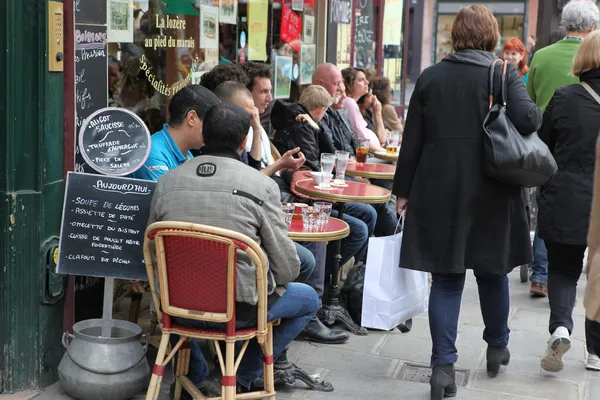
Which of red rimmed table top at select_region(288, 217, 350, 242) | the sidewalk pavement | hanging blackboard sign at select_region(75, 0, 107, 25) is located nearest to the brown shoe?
the sidewalk pavement

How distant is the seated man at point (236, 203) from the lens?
10.5ft

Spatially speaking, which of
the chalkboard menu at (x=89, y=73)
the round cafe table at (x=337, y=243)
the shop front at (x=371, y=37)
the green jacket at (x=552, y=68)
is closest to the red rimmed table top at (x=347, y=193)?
the round cafe table at (x=337, y=243)

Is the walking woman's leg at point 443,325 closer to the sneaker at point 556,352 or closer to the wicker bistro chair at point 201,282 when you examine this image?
the sneaker at point 556,352

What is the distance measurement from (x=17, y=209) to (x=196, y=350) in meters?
0.97

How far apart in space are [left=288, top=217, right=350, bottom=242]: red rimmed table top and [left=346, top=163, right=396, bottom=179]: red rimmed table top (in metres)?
1.39

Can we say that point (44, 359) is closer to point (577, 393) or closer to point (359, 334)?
point (359, 334)

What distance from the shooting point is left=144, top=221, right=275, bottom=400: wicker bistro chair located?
10.1ft

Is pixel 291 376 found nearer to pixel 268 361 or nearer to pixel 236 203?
pixel 268 361

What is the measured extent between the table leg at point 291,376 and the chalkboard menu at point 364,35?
5.53 m

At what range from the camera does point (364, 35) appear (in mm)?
9359

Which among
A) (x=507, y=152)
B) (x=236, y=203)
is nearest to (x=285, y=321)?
(x=236, y=203)

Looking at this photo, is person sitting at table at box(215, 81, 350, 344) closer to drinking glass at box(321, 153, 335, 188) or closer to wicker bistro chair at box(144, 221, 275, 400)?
drinking glass at box(321, 153, 335, 188)

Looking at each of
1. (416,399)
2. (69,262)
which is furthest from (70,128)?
(416,399)

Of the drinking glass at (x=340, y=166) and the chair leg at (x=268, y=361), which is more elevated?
the drinking glass at (x=340, y=166)
